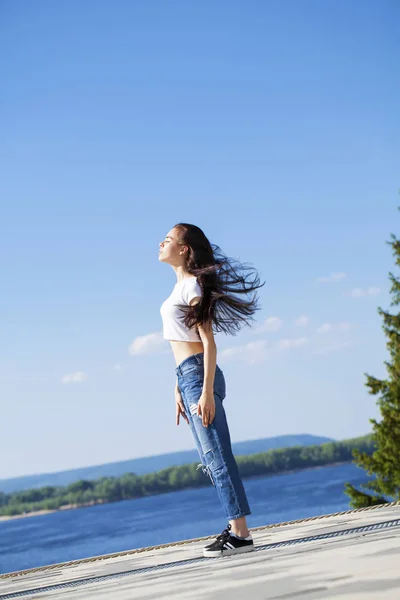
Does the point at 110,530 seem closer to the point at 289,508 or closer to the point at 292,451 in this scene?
the point at 289,508

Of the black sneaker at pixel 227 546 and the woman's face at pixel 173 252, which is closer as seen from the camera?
the black sneaker at pixel 227 546

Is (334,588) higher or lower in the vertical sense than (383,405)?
lower

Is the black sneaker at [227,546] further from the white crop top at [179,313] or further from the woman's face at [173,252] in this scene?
the woman's face at [173,252]

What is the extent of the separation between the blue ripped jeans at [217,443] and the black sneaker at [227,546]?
86 mm

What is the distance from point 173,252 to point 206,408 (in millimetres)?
721

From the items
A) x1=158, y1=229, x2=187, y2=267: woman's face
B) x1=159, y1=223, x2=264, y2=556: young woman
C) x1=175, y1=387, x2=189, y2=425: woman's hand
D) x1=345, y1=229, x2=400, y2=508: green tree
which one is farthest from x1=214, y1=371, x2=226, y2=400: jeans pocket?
x1=345, y1=229, x2=400, y2=508: green tree

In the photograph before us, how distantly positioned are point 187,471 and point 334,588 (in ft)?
319

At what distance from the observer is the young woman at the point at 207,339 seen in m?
3.13

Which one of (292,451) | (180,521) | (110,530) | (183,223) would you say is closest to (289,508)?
(180,521)

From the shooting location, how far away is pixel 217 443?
10.3ft

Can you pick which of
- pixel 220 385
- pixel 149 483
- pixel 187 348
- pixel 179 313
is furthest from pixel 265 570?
pixel 149 483

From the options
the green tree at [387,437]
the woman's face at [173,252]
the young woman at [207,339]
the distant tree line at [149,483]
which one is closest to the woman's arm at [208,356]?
the young woman at [207,339]

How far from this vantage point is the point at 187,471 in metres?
97.0

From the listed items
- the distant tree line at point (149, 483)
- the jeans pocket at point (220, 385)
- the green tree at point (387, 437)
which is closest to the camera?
the jeans pocket at point (220, 385)
